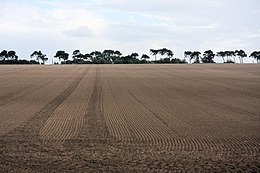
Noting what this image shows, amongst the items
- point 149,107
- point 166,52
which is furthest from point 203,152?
point 166,52

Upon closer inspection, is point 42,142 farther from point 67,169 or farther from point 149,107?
point 149,107

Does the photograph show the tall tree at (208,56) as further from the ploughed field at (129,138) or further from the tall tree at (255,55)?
the ploughed field at (129,138)

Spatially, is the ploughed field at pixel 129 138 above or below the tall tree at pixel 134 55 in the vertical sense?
below

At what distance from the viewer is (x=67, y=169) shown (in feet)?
29.3

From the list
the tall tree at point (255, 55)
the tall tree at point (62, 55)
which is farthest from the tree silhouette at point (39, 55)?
the tall tree at point (255, 55)

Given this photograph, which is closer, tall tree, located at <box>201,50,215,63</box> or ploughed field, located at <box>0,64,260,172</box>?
ploughed field, located at <box>0,64,260,172</box>

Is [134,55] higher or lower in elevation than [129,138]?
higher

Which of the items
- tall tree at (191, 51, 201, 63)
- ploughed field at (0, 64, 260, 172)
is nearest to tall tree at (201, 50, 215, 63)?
tall tree at (191, 51, 201, 63)

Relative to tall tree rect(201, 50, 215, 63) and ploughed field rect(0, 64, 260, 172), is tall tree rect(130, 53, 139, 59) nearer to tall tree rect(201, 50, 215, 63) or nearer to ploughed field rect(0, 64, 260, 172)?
tall tree rect(201, 50, 215, 63)

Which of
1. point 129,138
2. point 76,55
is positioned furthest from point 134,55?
point 129,138

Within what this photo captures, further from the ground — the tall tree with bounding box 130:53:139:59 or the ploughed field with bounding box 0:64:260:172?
the tall tree with bounding box 130:53:139:59

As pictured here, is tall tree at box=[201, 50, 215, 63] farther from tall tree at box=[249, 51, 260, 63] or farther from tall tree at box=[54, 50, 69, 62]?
tall tree at box=[54, 50, 69, 62]

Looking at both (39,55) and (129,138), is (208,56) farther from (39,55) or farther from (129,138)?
(129,138)

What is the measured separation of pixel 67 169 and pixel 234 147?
191 inches
